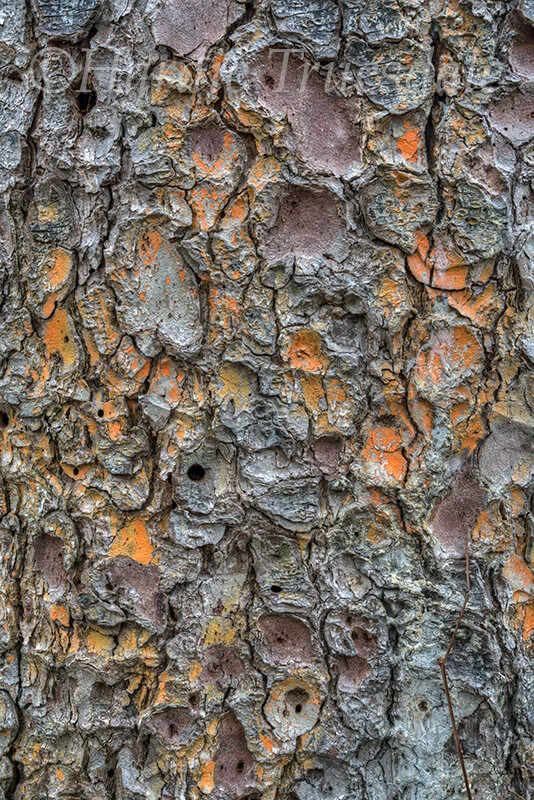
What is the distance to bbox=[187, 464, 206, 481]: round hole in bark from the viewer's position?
1.42 meters

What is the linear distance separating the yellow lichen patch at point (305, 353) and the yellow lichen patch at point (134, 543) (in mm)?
436

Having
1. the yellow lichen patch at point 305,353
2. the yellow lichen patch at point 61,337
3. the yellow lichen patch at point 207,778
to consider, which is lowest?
the yellow lichen patch at point 207,778

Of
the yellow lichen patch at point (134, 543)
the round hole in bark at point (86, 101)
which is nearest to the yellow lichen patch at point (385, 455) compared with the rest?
the yellow lichen patch at point (134, 543)

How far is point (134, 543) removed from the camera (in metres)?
1.44

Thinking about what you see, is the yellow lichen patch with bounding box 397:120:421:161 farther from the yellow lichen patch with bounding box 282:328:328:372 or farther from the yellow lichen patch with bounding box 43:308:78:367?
the yellow lichen patch with bounding box 43:308:78:367

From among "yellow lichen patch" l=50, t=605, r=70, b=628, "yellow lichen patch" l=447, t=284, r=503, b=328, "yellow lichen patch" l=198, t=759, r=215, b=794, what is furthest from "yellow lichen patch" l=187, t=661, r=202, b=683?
"yellow lichen patch" l=447, t=284, r=503, b=328

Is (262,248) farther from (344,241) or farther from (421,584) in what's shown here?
(421,584)

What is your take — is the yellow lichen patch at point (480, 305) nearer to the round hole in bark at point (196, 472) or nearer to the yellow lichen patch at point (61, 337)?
the round hole in bark at point (196, 472)

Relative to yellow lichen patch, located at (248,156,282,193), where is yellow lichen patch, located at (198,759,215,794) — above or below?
below

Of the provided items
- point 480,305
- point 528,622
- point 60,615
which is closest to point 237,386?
point 480,305

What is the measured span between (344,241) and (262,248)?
0.15 metres

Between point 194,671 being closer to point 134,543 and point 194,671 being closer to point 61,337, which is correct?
point 134,543

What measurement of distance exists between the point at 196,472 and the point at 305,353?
0.31 metres

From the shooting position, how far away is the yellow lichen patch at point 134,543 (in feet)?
4.73
